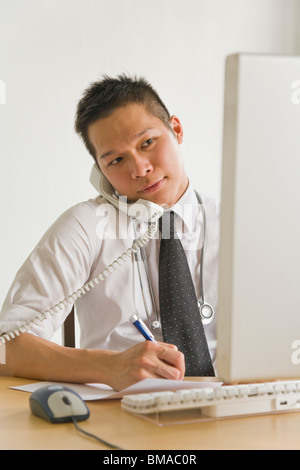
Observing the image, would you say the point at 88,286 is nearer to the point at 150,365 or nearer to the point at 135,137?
the point at 135,137

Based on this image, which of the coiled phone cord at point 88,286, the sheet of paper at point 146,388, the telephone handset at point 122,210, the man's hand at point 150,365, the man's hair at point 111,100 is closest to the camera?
the sheet of paper at point 146,388

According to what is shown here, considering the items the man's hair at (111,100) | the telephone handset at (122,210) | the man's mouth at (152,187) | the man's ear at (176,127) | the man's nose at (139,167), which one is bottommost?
the telephone handset at (122,210)

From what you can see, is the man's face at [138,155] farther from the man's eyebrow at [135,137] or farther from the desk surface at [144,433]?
the desk surface at [144,433]

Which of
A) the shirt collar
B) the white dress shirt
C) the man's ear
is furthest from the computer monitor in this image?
the man's ear

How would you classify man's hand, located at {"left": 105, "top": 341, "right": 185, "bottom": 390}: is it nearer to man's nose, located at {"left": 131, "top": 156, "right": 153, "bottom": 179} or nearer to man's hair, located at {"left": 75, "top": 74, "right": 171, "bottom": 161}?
man's nose, located at {"left": 131, "top": 156, "right": 153, "bottom": 179}

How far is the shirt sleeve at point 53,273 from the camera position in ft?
4.94

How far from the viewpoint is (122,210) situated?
1.75 m

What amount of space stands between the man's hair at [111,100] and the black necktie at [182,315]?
0.43m

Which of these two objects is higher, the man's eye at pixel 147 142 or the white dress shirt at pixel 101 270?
the man's eye at pixel 147 142

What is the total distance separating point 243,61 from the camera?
0.77 metres

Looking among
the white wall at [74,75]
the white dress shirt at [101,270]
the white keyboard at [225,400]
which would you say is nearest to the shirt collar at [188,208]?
the white dress shirt at [101,270]

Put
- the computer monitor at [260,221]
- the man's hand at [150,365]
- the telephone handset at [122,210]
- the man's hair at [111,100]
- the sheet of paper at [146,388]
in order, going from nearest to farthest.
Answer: the computer monitor at [260,221], the sheet of paper at [146,388], the man's hand at [150,365], the telephone handset at [122,210], the man's hair at [111,100]

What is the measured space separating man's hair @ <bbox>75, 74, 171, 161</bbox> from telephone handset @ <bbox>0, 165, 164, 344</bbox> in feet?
0.41

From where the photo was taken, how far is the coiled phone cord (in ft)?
4.65
